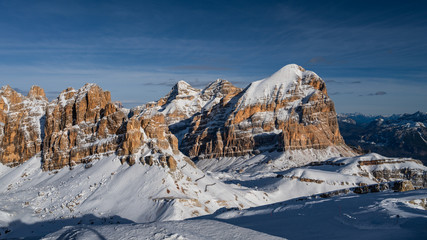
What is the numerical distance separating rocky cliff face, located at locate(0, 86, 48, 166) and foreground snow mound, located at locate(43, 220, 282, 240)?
9851 centimetres

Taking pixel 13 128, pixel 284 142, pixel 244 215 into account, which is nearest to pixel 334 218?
pixel 244 215

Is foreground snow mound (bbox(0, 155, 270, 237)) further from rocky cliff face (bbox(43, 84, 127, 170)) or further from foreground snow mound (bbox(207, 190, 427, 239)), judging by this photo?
foreground snow mound (bbox(207, 190, 427, 239))

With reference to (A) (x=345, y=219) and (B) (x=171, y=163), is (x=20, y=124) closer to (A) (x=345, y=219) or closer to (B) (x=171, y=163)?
(B) (x=171, y=163)

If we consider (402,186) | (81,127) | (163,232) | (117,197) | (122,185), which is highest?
(81,127)

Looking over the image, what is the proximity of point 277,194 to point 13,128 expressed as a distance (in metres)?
96.5

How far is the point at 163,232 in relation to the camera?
21.9 meters

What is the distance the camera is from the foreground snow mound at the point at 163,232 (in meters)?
21.7

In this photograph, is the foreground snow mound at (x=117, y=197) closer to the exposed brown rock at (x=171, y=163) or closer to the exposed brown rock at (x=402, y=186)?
the exposed brown rock at (x=171, y=163)

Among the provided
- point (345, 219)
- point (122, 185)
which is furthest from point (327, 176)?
point (345, 219)

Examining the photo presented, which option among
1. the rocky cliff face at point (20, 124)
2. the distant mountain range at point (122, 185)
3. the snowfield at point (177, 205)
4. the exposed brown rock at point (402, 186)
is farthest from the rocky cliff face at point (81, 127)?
the exposed brown rock at point (402, 186)

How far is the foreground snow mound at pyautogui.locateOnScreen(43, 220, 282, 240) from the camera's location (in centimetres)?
2166

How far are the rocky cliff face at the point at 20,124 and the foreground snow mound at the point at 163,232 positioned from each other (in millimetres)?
98510

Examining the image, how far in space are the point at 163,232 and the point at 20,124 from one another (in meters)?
118

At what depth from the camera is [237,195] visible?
77625 mm
